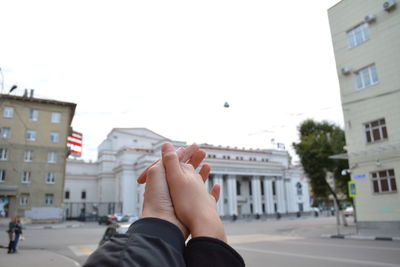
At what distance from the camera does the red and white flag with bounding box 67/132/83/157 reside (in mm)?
41656

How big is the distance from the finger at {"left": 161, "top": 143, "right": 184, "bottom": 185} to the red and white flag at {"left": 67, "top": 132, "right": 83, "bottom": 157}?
4330 centimetres

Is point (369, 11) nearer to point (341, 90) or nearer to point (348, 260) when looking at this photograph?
point (341, 90)

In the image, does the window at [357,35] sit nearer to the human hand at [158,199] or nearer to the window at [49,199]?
the human hand at [158,199]

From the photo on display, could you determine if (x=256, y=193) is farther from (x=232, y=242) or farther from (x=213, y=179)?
(x=232, y=242)

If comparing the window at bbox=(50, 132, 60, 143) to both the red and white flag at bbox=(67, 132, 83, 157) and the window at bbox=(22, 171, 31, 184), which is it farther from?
the red and white flag at bbox=(67, 132, 83, 157)

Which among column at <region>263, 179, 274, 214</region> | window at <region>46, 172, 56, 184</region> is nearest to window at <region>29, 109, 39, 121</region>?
window at <region>46, 172, 56, 184</region>

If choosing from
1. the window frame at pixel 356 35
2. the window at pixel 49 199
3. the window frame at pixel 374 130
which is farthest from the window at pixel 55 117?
the window frame at pixel 374 130

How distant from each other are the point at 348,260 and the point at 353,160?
11.0m

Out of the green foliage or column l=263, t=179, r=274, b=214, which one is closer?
the green foliage

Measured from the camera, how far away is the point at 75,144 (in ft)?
139

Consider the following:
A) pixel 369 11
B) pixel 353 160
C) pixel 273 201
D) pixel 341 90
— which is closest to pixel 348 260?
pixel 353 160

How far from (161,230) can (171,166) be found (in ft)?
0.83

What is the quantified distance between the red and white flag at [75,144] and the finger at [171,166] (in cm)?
4330

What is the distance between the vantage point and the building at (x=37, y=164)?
104 ft
